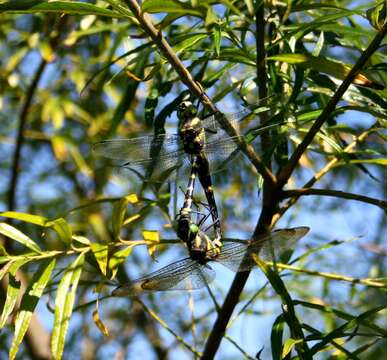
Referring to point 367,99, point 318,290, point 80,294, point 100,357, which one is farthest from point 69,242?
point 100,357

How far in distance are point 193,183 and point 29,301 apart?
436mm

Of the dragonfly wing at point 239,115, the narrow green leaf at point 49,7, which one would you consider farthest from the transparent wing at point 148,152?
the narrow green leaf at point 49,7

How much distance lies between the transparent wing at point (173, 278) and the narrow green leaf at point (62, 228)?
14cm

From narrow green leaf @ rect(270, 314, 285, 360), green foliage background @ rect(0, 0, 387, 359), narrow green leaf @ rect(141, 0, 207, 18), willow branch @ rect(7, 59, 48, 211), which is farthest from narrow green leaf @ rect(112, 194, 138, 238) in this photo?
willow branch @ rect(7, 59, 48, 211)

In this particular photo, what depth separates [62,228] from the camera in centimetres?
146

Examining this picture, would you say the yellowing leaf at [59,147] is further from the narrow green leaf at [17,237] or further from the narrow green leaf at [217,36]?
the narrow green leaf at [217,36]

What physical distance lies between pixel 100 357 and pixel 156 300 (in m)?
0.43

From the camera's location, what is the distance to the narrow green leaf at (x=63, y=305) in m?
1.34

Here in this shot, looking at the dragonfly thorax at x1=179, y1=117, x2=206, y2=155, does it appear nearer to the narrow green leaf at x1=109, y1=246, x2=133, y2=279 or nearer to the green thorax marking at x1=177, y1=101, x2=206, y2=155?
the green thorax marking at x1=177, y1=101, x2=206, y2=155

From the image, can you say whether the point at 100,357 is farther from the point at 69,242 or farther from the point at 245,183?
the point at 69,242

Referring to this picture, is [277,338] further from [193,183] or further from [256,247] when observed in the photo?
[193,183]

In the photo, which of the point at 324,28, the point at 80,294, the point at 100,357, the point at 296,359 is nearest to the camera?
the point at 296,359

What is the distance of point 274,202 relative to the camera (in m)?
1.46

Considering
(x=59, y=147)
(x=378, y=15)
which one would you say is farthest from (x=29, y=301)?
(x=59, y=147)
